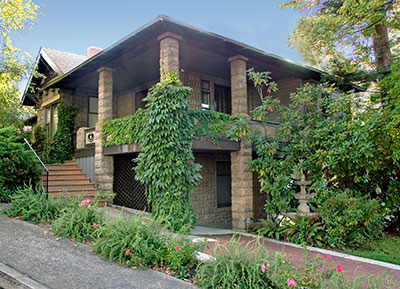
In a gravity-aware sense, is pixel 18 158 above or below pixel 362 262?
above

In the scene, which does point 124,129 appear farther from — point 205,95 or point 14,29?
point 14,29

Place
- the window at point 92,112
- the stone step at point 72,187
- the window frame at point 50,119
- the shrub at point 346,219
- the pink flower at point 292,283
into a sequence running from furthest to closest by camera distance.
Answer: the window frame at point 50,119, the window at point 92,112, the stone step at point 72,187, the shrub at point 346,219, the pink flower at point 292,283

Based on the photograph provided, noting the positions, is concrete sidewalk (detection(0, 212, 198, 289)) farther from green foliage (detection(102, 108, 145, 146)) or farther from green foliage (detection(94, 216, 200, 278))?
green foliage (detection(102, 108, 145, 146))

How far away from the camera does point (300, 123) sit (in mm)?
10273

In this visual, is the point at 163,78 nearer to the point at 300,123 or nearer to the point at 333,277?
the point at 300,123

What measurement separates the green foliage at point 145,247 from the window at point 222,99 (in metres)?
8.59

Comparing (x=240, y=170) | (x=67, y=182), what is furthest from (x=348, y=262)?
(x=67, y=182)

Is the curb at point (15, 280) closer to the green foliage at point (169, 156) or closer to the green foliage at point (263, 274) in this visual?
the green foliage at point (263, 274)

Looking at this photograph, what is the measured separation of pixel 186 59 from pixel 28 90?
10532 mm

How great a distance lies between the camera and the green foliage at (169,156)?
7.60m

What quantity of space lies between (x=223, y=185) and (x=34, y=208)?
23.3 ft

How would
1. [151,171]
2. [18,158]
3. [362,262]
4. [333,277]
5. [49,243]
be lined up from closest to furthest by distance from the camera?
[333,277] → [49,243] → [362,262] → [151,171] → [18,158]

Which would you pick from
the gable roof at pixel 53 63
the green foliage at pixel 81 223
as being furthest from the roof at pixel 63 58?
the green foliage at pixel 81 223

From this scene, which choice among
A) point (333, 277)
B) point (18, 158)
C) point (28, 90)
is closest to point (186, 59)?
point (18, 158)
